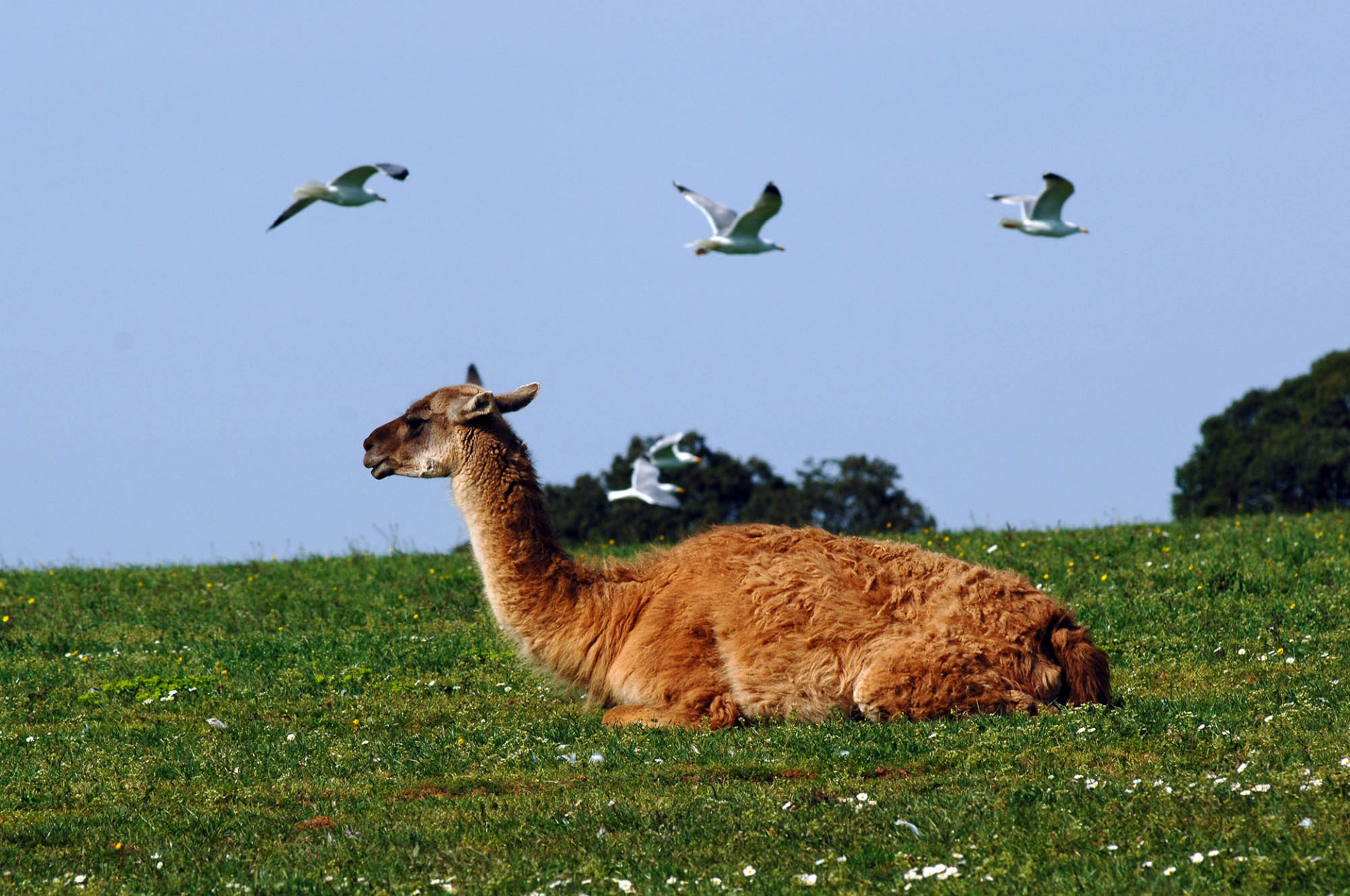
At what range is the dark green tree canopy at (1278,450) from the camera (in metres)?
45.3

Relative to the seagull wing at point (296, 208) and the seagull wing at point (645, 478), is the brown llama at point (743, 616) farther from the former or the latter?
the seagull wing at point (645, 478)

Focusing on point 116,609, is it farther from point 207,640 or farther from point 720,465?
point 720,465

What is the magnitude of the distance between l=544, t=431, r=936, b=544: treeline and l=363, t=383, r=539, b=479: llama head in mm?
33437

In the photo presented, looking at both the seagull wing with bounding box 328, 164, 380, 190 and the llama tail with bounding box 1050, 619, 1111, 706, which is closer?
the llama tail with bounding box 1050, 619, 1111, 706

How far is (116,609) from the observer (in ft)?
50.6

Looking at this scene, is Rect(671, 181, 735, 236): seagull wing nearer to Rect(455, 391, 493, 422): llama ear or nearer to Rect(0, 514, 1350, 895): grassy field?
Rect(0, 514, 1350, 895): grassy field

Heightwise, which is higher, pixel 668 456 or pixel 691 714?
pixel 668 456

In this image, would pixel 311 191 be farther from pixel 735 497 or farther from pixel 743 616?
pixel 735 497

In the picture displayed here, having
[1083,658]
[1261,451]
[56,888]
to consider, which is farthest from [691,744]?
[1261,451]

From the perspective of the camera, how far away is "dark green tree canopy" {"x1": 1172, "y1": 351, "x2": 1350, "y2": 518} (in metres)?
45.3

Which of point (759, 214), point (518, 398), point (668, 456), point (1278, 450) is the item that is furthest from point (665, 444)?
point (1278, 450)

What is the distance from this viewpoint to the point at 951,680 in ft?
28.1

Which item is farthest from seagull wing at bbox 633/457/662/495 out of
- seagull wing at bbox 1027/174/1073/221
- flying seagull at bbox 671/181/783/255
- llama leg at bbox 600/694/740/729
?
llama leg at bbox 600/694/740/729

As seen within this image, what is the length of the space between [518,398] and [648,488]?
609 inches
